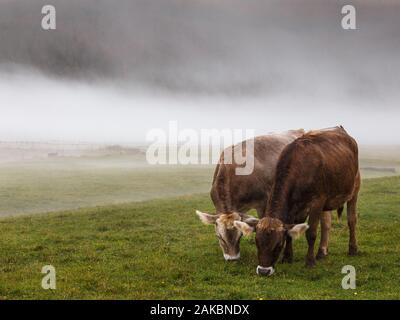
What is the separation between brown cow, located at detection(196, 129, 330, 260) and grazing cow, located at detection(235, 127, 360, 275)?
1119 millimetres

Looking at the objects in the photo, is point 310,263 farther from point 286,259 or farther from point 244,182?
point 244,182

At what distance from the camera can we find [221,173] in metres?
16.1

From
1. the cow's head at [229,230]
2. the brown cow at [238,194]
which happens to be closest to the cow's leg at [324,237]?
the brown cow at [238,194]

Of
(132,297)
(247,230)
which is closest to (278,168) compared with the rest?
(247,230)

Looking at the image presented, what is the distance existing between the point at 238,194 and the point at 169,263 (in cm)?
319

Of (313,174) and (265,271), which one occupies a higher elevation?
(313,174)

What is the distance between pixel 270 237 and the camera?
40.6ft

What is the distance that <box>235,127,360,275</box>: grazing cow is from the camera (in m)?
12.5

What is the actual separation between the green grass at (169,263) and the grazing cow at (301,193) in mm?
1065

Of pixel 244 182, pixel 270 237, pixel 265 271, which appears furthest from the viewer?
pixel 244 182
